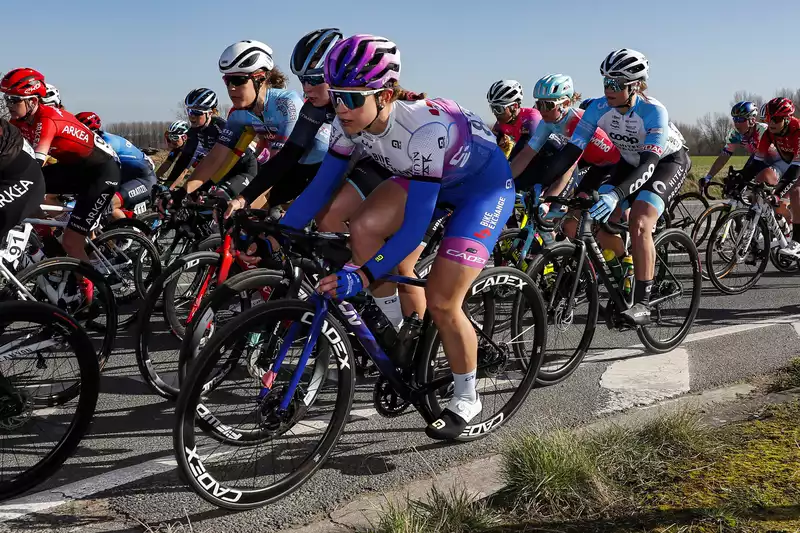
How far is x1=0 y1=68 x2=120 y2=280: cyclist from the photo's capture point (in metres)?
6.42

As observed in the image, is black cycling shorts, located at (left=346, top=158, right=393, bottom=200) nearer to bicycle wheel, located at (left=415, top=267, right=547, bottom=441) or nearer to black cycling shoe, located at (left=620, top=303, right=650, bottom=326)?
bicycle wheel, located at (left=415, top=267, right=547, bottom=441)

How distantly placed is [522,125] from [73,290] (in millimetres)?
6506

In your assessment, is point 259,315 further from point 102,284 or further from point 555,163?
point 555,163

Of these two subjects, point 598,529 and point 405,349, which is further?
point 405,349

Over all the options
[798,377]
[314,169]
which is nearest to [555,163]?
[314,169]

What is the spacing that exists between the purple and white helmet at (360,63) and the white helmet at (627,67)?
9.80 feet

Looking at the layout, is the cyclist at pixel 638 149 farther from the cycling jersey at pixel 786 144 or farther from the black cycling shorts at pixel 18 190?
the cycling jersey at pixel 786 144

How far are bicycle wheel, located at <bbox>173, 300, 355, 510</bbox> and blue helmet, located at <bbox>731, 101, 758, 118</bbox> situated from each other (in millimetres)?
11305

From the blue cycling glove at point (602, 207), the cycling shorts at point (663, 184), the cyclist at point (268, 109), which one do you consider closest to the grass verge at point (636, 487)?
the blue cycling glove at point (602, 207)

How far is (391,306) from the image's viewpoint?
4227mm

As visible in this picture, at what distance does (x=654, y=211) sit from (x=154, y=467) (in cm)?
394

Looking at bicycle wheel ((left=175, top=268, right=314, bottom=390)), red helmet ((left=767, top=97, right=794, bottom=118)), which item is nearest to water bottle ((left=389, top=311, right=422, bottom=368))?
bicycle wheel ((left=175, top=268, right=314, bottom=390))

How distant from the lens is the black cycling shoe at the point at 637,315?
18.4 feet

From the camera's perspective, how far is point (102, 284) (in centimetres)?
504
